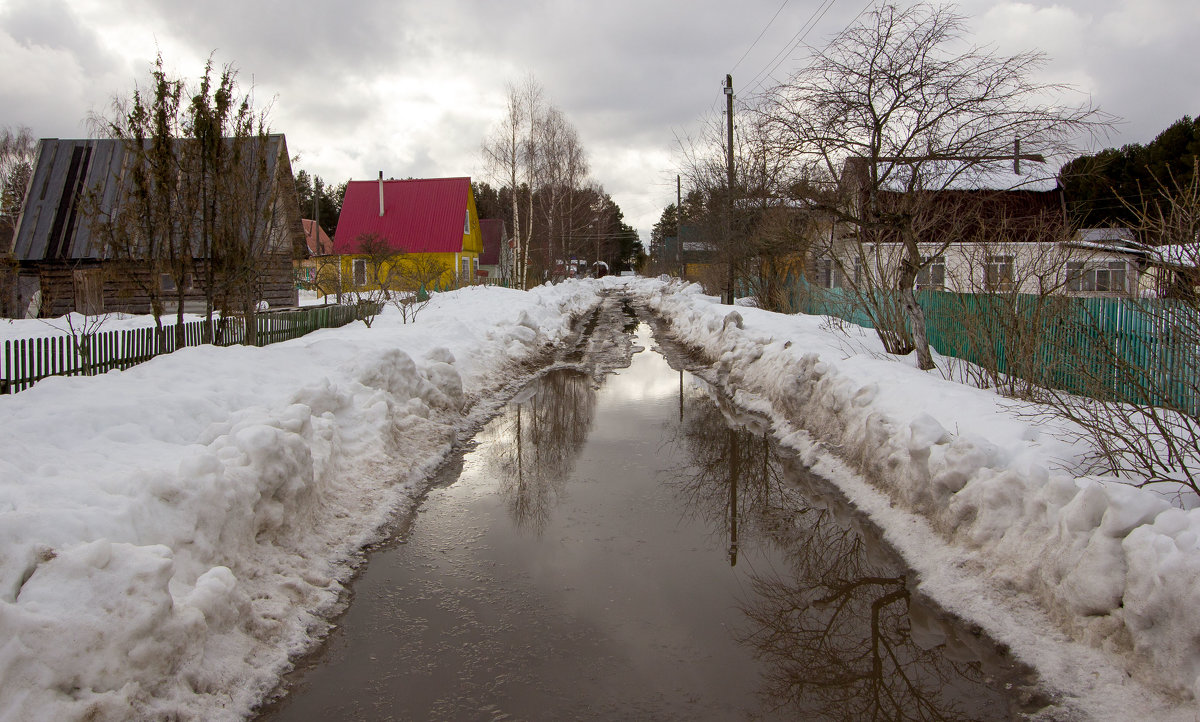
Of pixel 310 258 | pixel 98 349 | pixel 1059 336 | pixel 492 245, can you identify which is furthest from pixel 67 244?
pixel 492 245

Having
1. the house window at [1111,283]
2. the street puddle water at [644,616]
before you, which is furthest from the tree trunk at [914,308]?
the street puddle water at [644,616]

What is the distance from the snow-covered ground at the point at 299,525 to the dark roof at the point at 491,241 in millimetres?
54225

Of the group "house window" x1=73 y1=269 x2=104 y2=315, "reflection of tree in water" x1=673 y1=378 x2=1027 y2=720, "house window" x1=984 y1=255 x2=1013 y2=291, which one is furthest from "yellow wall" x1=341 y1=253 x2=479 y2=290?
"reflection of tree in water" x1=673 y1=378 x2=1027 y2=720

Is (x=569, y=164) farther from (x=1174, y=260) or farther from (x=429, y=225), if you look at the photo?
(x=1174, y=260)

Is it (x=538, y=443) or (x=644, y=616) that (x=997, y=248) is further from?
(x=644, y=616)

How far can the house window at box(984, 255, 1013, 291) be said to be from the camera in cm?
962

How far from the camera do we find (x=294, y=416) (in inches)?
279

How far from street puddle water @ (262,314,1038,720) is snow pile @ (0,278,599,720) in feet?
1.39

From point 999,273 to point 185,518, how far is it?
32.6 feet

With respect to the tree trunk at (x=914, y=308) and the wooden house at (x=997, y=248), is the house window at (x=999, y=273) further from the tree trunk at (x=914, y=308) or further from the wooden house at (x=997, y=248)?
the tree trunk at (x=914, y=308)

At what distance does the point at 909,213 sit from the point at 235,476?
380 inches

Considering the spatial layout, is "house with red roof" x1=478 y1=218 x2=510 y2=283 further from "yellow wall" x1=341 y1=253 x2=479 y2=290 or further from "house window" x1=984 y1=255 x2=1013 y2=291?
"house window" x1=984 y1=255 x2=1013 y2=291

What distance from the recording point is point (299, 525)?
6289 millimetres

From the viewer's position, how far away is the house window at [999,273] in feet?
31.6
